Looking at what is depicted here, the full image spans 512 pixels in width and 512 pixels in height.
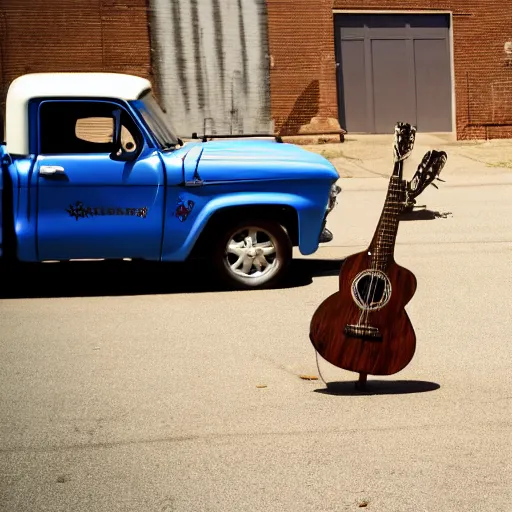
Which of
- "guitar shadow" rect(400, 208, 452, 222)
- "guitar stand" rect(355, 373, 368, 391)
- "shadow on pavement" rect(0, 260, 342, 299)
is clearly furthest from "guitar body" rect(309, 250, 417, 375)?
"guitar shadow" rect(400, 208, 452, 222)

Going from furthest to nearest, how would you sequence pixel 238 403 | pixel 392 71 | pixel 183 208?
pixel 392 71 → pixel 183 208 → pixel 238 403

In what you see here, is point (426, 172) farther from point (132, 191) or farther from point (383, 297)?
point (132, 191)

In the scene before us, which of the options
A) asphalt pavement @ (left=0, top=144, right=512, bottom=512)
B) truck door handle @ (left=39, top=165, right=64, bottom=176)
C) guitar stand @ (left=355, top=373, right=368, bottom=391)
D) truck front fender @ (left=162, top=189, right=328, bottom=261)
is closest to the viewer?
asphalt pavement @ (left=0, top=144, right=512, bottom=512)

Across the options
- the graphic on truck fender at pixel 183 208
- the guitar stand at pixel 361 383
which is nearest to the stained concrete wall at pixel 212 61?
the graphic on truck fender at pixel 183 208

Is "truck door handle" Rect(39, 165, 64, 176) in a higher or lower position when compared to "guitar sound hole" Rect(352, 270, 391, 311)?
higher

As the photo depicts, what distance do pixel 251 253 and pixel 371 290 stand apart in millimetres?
3991

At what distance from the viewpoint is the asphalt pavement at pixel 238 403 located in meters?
5.21

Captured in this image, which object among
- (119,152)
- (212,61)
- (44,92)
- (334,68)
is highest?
(212,61)

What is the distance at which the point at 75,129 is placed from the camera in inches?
406

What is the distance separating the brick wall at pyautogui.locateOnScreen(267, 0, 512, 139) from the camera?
2444 centimetres

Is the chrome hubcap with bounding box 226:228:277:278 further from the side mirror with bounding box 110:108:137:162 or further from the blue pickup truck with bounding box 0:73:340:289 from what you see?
the side mirror with bounding box 110:108:137:162

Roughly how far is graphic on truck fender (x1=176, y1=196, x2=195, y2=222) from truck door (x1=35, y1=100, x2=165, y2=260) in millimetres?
141

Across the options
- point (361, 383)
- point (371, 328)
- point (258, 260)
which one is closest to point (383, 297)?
point (371, 328)

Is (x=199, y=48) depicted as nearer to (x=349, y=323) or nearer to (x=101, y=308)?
(x=101, y=308)
